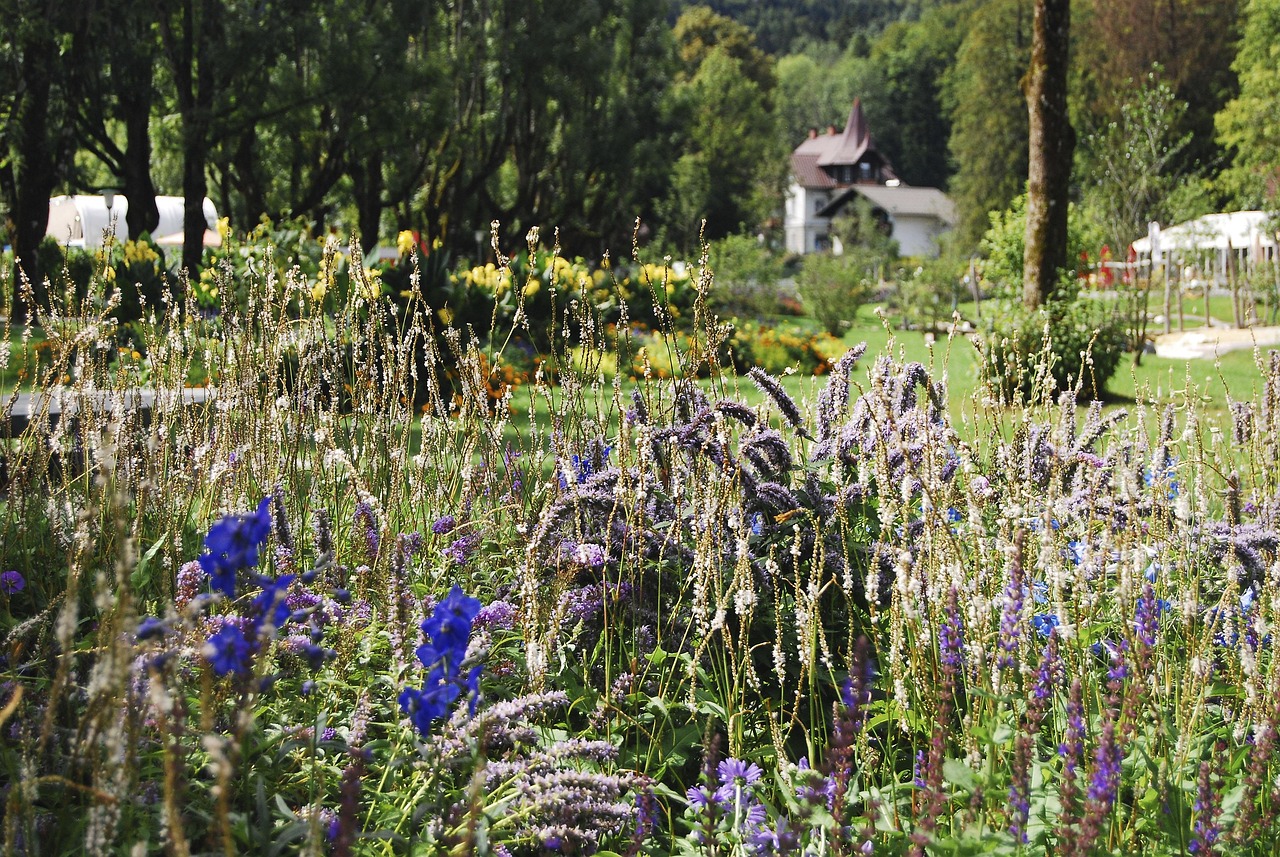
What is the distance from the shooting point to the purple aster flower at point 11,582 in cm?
274

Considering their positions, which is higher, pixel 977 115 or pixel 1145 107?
pixel 977 115

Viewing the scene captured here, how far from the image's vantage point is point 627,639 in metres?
3.00

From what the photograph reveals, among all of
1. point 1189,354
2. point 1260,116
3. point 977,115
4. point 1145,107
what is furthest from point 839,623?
point 977,115

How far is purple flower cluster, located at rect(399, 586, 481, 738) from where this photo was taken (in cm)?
170

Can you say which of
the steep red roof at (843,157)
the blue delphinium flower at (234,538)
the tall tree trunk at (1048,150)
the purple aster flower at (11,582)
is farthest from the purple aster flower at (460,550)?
the steep red roof at (843,157)

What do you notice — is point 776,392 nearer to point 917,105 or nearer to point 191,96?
point 191,96

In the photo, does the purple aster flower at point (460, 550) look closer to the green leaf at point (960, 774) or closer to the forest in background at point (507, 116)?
the green leaf at point (960, 774)

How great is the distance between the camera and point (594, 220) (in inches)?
1374

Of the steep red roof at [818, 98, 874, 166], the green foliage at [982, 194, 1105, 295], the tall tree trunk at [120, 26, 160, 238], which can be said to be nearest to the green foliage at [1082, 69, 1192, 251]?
the green foliage at [982, 194, 1105, 295]

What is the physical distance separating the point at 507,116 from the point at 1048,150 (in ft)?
65.9

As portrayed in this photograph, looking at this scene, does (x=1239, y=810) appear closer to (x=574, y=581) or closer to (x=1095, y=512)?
(x=1095, y=512)

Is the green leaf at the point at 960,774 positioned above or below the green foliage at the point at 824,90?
below

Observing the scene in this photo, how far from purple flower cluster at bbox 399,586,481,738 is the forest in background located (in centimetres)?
310

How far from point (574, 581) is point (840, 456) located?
0.97m
